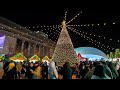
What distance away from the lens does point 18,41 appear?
148 ft

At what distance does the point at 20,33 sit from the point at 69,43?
29.1 metres

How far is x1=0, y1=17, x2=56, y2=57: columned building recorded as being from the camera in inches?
1359

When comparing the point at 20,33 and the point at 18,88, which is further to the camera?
the point at 20,33

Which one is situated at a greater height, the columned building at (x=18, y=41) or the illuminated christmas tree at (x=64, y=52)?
the columned building at (x=18, y=41)

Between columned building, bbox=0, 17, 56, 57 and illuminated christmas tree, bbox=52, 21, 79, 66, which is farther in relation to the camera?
columned building, bbox=0, 17, 56, 57

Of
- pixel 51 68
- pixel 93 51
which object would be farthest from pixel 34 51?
pixel 51 68

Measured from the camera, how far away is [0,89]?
1.69 meters

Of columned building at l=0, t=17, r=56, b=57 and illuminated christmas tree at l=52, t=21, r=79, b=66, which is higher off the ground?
columned building at l=0, t=17, r=56, b=57

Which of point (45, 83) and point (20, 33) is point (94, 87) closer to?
point (45, 83)

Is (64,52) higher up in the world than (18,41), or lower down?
lower down

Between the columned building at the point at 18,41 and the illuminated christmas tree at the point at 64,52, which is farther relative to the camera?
the columned building at the point at 18,41

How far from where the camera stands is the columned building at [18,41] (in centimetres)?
3453

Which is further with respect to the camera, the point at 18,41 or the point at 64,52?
the point at 18,41

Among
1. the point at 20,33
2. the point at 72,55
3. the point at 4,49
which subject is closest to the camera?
the point at 72,55
